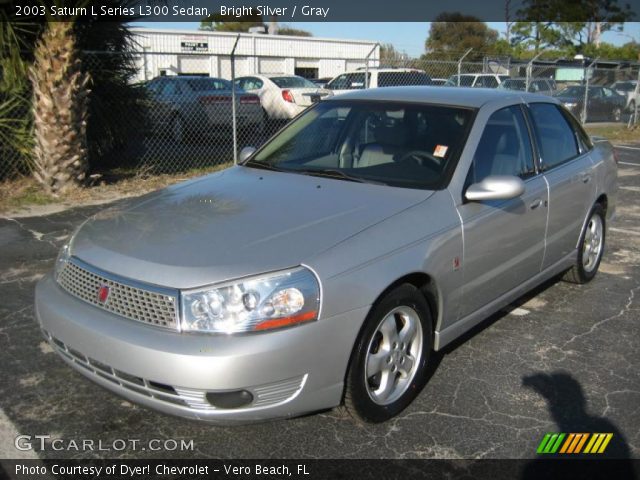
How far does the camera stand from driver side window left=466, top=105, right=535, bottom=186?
12.6 feet

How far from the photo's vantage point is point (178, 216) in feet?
11.0

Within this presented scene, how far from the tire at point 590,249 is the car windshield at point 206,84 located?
1006cm

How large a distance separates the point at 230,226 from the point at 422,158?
1.34 m

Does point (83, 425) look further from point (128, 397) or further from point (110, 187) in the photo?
point (110, 187)

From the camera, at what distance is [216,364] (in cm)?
257

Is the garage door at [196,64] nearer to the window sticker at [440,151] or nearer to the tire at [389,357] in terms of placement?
the window sticker at [440,151]

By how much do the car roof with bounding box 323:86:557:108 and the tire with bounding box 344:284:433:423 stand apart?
1.53m

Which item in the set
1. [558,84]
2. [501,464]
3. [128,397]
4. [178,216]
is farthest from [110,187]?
[558,84]

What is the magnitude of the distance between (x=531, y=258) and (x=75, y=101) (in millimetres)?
6554

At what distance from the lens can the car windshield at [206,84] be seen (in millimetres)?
13820

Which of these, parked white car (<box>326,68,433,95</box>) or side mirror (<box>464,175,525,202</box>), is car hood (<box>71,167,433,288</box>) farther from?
parked white car (<box>326,68,433,95</box>)

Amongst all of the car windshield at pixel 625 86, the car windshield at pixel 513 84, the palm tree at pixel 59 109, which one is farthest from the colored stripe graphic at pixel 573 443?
the car windshield at pixel 625 86

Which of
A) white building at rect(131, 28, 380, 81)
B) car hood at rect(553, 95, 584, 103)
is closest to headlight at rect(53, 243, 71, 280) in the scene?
car hood at rect(553, 95, 584, 103)

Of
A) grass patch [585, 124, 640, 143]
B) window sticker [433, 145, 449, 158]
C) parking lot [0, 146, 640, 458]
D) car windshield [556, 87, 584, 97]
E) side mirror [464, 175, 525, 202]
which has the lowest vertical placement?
parking lot [0, 146, 640, 458]
